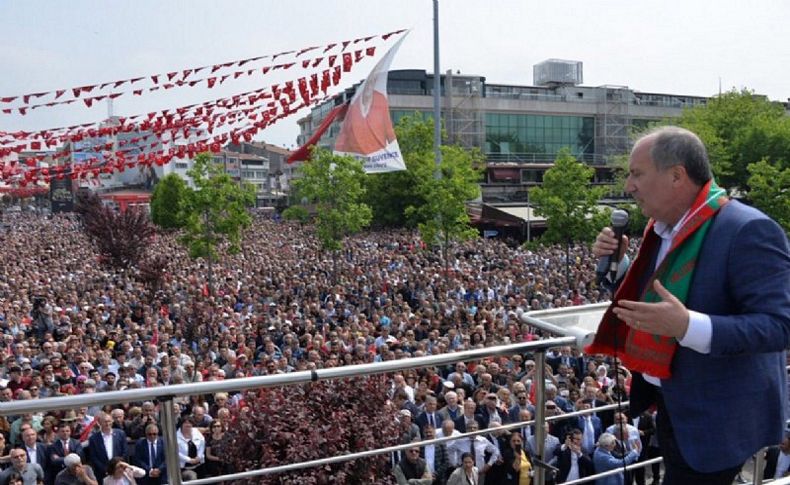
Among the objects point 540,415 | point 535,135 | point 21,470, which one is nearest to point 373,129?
point 21,470

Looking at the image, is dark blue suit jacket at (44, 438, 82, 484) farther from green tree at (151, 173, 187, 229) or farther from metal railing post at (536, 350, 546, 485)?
green tree at (151, 173, 187, 229)

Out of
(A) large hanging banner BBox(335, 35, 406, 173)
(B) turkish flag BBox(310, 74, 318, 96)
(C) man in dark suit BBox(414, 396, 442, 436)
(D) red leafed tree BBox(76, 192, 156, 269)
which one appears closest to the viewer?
(C) man in dark suit BBox(414, 396, 442, 436)

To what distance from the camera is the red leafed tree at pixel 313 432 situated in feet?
16.9

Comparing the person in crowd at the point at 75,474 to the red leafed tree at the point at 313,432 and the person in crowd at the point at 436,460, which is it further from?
the person in crowd at the point at 436,460

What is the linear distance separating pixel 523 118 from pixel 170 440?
6647 cm

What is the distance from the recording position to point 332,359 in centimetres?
1080

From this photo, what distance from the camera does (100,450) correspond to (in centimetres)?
714

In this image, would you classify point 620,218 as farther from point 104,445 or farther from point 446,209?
point 446,209

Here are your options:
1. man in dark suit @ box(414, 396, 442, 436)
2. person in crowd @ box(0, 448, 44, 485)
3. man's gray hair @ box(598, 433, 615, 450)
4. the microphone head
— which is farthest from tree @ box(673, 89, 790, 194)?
the microphone head

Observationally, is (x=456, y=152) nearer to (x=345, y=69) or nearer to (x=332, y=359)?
(x=345, y=69)

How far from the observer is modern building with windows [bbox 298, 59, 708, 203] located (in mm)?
61469

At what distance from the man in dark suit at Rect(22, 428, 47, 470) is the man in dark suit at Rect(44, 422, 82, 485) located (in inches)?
2.0

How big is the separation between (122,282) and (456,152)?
46.2 ft

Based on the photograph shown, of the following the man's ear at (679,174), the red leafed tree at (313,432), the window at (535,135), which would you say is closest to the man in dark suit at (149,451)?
the red leafed tree at (313,432)
